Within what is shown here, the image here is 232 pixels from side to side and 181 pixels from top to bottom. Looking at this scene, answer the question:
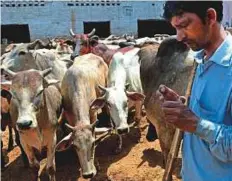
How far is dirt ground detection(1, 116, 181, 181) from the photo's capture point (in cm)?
525

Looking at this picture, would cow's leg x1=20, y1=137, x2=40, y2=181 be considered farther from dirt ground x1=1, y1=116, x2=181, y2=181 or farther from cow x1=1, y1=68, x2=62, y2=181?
dirt ground x1=1, y1=116, x2=181, y2=181

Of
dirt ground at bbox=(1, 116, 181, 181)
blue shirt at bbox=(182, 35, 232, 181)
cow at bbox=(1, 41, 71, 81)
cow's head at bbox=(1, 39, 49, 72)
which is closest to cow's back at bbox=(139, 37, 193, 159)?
dirt ground at bbox=(1, 116, 181, 181)

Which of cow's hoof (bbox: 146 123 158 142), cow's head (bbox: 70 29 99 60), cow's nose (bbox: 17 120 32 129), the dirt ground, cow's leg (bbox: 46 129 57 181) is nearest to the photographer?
cow's nose (bbox: 17 120 32 129)

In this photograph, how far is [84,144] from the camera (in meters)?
4.62

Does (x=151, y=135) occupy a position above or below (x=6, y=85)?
below

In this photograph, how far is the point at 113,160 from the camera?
5.89 metres

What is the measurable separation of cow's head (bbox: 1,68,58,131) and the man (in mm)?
2724

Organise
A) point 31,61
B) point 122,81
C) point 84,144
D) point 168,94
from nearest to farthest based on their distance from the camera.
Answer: point 168,94, point 84,144, point 122,81, point 31,61

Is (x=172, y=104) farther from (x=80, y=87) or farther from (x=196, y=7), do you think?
(x=80, y=87)

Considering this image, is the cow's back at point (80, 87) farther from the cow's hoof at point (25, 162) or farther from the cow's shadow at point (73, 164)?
the cow's hoof at point (25, 162)

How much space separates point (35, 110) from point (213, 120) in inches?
122

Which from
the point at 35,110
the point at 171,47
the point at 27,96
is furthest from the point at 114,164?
the point at 171,47

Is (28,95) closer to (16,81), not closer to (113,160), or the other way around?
(16,81)

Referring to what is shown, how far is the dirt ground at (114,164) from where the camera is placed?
5.25 meters
